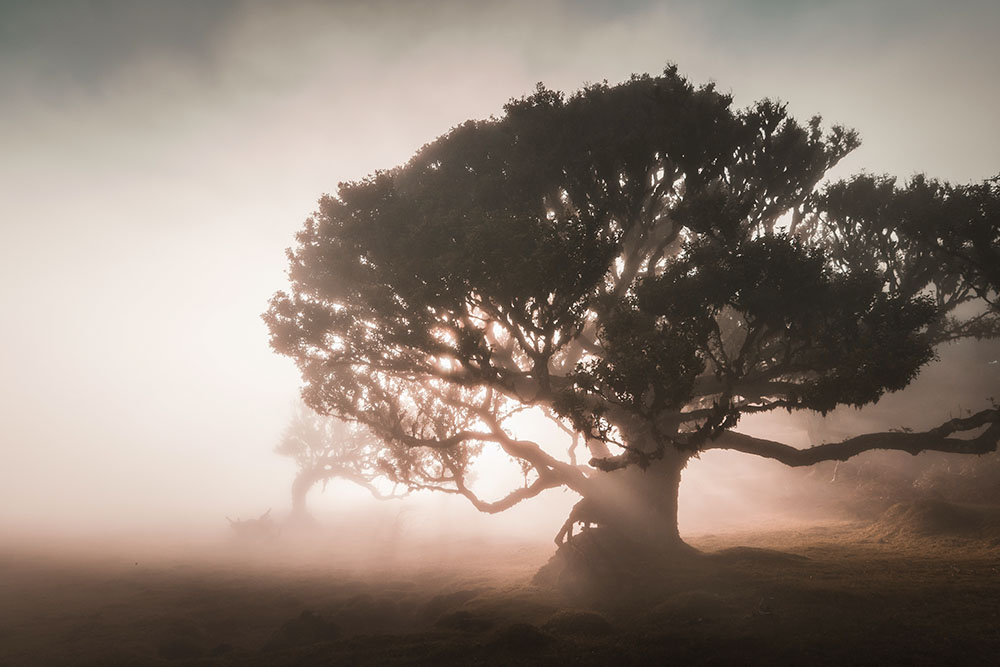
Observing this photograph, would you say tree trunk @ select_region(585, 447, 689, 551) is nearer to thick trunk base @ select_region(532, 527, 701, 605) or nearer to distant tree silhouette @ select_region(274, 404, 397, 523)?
thick trunk base @ select_region(532, 527, 701, 605)

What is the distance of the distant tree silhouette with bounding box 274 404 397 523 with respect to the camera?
57.2m

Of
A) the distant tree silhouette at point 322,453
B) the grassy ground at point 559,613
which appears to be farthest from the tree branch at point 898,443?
the distant tree silhouette at point 322,453

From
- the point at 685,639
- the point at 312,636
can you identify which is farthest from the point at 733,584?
the point at 312,636

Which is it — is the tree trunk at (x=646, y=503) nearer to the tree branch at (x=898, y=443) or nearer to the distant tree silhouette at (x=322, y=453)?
the tree branch at (x=898, y=443)

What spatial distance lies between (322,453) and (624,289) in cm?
4972

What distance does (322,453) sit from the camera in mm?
60531

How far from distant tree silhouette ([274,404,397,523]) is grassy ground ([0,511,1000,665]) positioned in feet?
99.4

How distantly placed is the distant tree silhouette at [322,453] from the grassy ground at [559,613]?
30294 mm

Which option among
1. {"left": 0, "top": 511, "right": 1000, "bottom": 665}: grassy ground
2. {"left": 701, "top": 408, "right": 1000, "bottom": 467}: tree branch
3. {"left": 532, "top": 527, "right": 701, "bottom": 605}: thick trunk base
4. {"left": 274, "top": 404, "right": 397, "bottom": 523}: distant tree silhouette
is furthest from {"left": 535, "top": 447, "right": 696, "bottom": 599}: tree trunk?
{"left": 274, "top": 404, "right": 397, "bottom": 523}: distant tree silhouette

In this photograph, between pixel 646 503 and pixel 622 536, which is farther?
pixel 646 503

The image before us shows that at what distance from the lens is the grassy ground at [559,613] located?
11.1 m

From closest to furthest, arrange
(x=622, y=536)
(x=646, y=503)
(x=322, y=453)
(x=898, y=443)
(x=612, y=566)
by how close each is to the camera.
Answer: (x=612, y=566)
(x=898, y=443)
(x=622, y=536)
(x=646, y=503)
(x=322, y=453)

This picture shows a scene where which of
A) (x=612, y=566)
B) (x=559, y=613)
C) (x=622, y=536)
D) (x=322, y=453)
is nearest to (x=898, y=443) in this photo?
(x=622, y=536)

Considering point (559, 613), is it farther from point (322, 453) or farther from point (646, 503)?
point (322, 453)
